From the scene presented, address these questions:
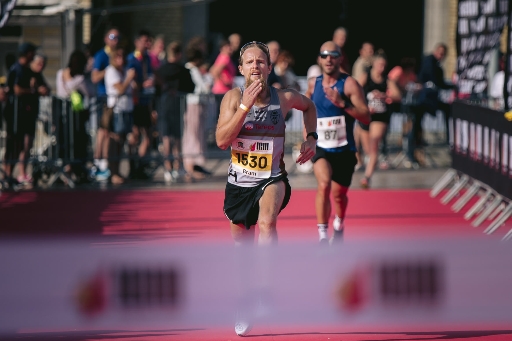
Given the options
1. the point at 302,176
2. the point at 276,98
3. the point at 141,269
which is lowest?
the point at 302,176

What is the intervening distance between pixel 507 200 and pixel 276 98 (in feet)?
15.4

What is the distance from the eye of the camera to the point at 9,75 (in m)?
14.9

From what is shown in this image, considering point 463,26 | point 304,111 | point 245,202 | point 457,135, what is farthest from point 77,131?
point 245,202

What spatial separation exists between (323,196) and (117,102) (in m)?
6.63

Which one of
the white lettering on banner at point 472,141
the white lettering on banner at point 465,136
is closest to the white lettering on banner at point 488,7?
the white lettering on banner at point 465,136

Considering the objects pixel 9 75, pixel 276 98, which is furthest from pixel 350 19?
pixel 276 98

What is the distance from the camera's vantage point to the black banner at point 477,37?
14164mm

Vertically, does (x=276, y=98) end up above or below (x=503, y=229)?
above

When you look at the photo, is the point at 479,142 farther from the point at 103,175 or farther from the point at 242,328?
the point at 242,328

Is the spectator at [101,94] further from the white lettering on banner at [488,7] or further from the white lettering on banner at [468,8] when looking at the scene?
the white lettering on banner at [488,7]

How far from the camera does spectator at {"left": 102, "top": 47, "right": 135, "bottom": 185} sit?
1555cm

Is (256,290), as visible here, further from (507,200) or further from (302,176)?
(302,176)

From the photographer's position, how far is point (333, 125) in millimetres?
9984

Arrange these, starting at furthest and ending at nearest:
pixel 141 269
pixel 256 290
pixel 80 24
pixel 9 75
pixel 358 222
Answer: pixel 80 24
pixel 9 75
pixel 358 222
pixel 256 290
pixel 141 269
